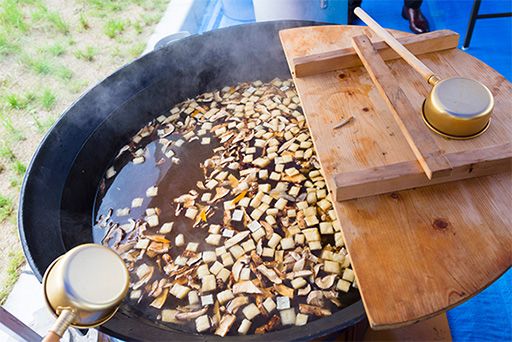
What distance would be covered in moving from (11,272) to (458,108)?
264 cm

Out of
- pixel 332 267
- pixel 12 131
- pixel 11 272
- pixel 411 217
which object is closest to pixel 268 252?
pixel 332 267

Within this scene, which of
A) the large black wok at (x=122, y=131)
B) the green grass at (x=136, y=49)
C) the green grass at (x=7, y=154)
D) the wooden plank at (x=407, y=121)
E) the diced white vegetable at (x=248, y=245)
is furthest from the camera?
the green grass at (x=136, y=49)

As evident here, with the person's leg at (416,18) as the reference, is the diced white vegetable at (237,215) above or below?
above

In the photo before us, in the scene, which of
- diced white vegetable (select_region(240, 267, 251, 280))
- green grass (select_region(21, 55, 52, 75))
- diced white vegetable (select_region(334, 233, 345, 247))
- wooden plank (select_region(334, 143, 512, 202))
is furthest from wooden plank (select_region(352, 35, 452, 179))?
green grass (select_region(21, 55, 52, 75))

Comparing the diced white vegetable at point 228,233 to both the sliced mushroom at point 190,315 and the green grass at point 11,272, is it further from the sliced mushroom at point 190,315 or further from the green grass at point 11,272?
the green grass at point 11,272

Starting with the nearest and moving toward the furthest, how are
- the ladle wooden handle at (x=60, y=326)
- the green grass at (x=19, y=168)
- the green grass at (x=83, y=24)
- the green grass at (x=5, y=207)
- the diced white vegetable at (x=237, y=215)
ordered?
the ladle wooden handle at (x=60, y=326), the diced white vegetable at (x=237, y=215), the green grass at (x=5, y=207), the green grass at (x=19, y=168), the green grass at (x=83, y=24)

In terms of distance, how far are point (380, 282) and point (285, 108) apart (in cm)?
151

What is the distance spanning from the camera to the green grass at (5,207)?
108 inches

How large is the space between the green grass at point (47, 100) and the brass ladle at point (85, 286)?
2.84m

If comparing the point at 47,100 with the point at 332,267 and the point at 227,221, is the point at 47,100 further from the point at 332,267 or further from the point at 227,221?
the point at 332,267

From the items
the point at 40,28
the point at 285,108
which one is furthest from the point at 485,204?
the point at 40,28

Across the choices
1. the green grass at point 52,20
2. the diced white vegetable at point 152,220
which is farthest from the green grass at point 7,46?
the diced white vegetable at point 152,220

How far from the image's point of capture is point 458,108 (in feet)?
4.08

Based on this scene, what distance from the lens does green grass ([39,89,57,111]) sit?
3.49 metres
